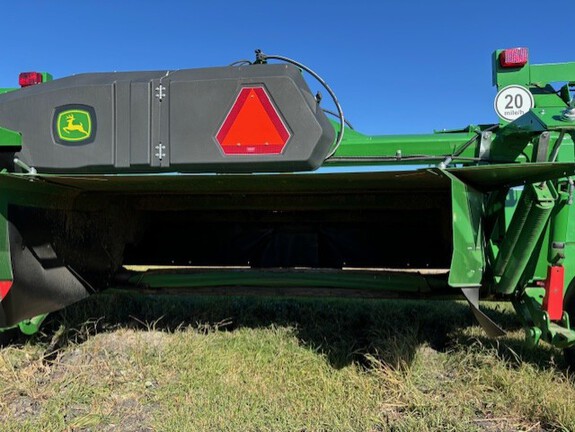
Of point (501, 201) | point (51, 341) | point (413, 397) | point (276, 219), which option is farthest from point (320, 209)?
point (51, 341)

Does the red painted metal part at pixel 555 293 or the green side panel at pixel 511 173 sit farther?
the red painted metal part at pixel 555 293

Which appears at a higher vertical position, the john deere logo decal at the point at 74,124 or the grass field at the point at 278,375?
the john deere logo decal at the point at 74,124

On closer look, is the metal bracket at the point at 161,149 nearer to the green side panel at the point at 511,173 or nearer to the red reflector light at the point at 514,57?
the green side panel at the point at 511,173

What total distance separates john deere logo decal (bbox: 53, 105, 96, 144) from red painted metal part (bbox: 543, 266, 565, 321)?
7.20 ft

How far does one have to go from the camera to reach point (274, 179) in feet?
7.13

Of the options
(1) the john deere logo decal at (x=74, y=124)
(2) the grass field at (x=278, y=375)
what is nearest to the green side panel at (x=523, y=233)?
(2) the grass field at (x=278, y=375)

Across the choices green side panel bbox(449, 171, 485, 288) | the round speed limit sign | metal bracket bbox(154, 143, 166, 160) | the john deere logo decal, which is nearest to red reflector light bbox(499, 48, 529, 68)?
the round speed limit sign

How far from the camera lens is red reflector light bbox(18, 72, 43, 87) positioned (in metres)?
2.70

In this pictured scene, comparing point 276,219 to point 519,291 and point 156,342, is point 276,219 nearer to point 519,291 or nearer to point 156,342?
point 156,342

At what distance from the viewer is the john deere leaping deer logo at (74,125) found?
214 centimetres

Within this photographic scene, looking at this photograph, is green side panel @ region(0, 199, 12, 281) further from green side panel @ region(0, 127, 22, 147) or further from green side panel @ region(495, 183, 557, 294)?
green side panel @ region(495, 183, 557, 294)

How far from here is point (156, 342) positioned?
2.95 meters

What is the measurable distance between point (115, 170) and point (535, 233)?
1.94 metres

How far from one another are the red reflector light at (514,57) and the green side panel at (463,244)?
105cm
